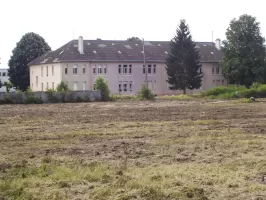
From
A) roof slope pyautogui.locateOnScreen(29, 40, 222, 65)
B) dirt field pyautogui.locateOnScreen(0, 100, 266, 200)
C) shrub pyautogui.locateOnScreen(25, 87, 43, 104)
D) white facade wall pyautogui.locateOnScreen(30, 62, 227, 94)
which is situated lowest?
dirt field pyautogui.locateOnScreen(0, 100, 266, 200)

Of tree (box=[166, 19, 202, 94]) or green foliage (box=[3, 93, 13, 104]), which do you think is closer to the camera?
green foliage (box=[3, 93, 13, 104])

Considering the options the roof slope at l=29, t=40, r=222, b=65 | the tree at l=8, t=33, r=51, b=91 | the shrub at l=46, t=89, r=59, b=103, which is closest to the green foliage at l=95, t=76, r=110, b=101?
the shrub at l=46, t=89, r=59, b=103

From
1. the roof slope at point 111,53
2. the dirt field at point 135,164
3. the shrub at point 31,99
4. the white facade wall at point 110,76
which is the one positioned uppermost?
the roof slope at point 111,53

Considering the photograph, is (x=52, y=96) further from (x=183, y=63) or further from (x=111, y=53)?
(x=111, y=53)

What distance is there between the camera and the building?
79875 millimetres

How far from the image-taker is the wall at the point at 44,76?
80.9 meters

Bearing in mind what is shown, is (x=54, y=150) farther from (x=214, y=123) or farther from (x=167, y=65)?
(x=167, y=65)

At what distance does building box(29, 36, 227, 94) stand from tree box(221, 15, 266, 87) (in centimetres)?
757

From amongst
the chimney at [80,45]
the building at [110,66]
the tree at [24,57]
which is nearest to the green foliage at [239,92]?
the building at [110,66]

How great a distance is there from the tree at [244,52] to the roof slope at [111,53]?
7610 millimetres

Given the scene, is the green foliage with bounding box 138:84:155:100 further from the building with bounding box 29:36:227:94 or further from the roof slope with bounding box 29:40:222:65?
the roof slope with bounding box 29:40:222:65

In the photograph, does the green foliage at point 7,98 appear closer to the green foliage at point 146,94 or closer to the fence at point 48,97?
the fence at point 48,97

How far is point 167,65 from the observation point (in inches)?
3095

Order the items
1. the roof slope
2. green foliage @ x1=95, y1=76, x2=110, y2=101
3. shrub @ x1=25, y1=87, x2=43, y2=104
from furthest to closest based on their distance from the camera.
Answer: the roof slope → green foliage @ x1=95, y1=76, x2=110, y2=101 → shrub @ x1=25, y1=87, x2=43, y2=104
